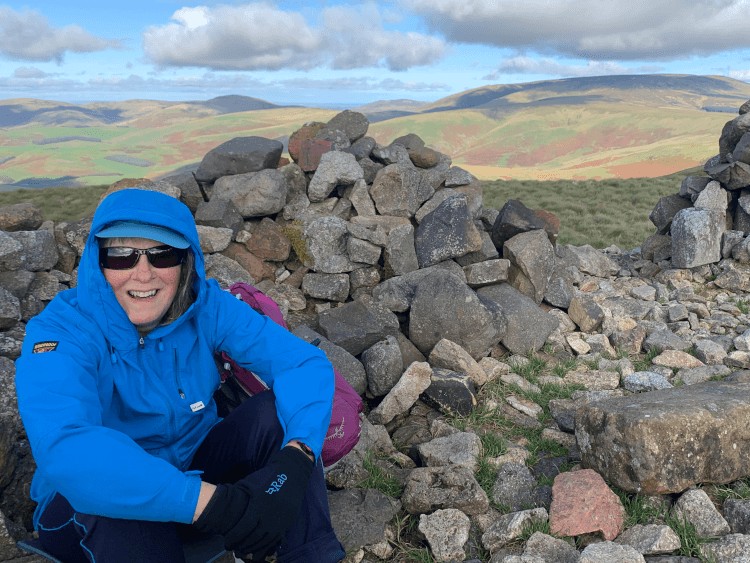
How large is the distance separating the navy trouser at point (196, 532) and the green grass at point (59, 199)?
21.2 metres

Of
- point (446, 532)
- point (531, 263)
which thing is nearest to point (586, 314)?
point (531, 263)

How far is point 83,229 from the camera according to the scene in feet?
20.8

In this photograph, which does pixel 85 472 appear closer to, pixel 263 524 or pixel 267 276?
pixel 263 524

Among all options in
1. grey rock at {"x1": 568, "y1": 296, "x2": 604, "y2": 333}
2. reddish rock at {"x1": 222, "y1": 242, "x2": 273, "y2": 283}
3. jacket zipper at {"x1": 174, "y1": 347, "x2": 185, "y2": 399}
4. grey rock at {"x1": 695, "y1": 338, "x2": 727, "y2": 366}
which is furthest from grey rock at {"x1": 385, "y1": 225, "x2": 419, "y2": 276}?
jacket zipper at {"x1": 174, "y1": 347, "x2": 185, "y2": 399}

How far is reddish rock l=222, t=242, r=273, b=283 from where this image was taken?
7520 mm

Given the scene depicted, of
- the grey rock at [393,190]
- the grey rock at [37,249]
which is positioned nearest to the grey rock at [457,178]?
the grey rock at [393,190]

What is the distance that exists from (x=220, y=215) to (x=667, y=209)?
10.0 meters

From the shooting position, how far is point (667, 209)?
37.8 ft

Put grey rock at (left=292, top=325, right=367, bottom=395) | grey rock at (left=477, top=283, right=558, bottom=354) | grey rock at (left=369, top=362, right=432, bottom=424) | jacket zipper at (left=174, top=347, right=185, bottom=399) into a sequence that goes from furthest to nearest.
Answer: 1. grey rock at (left=477, top=283, right=558, bottom=354)
2. grey rock at (left=292, top=325, right=367, bottom=395)
3. grey rock at (left=369, top=362, right=432, bottom=424)
4. jacket zipper at (left=174, top=347, right=185, bottom=399)

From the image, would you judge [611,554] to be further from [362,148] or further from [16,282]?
[362,148]

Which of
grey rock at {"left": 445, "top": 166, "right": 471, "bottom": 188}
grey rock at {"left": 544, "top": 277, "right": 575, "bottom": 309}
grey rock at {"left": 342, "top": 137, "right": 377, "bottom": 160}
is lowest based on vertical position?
grey rock at {"left": 544, "top": 277, "right": 575, "bottom": 309}

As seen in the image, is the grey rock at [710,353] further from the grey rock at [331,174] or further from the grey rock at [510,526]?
the grey rock at [331,174]

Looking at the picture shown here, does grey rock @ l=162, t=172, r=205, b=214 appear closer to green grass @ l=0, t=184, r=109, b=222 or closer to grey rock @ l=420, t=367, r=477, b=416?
grey rock @ l=420, t=367, r=477, b=416

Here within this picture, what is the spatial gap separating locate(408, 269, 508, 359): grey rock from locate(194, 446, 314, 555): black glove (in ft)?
13.8
